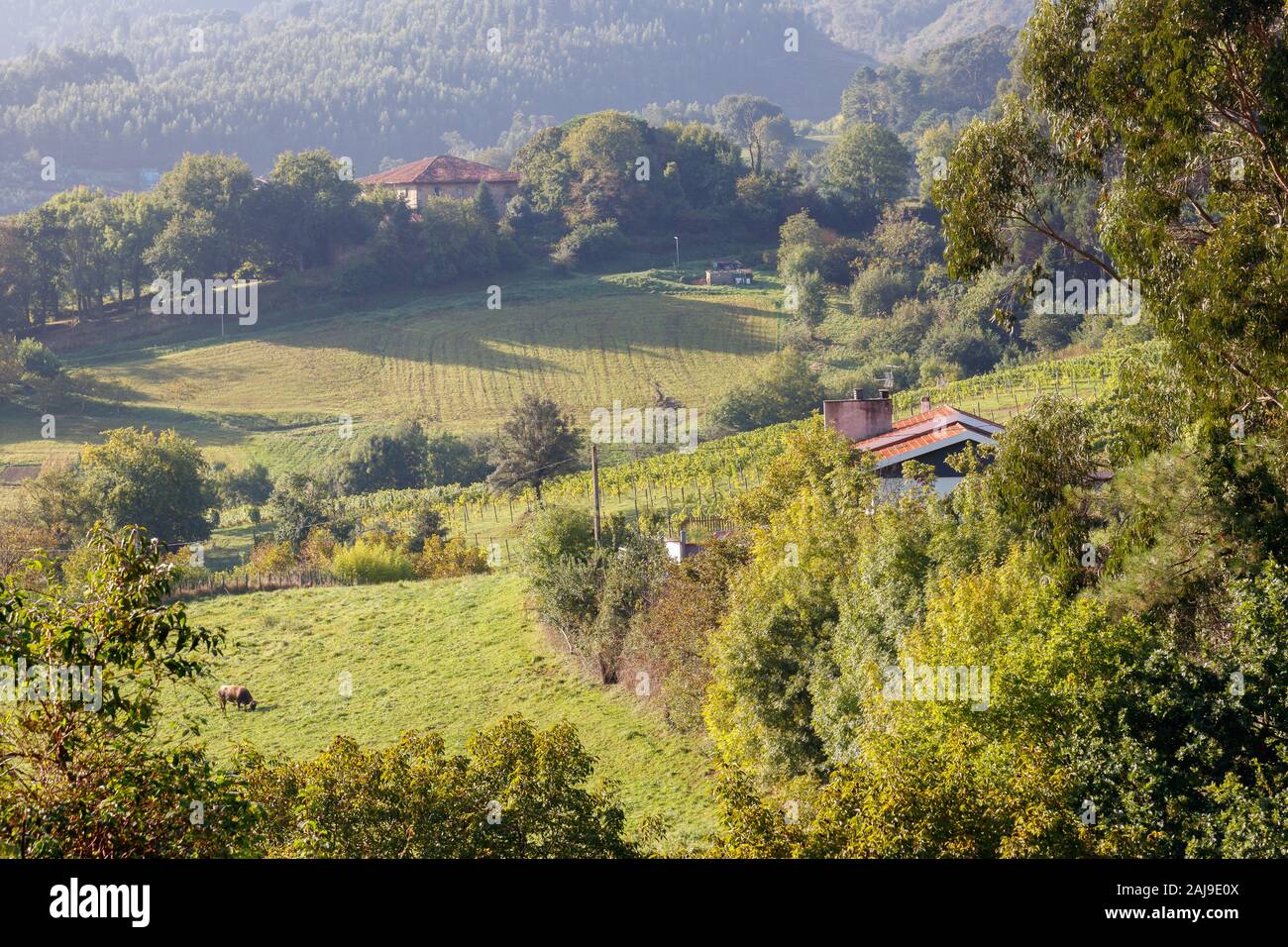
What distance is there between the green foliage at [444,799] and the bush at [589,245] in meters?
104

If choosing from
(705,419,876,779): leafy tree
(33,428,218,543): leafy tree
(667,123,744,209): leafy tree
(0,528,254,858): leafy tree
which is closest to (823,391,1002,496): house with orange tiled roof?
(705,419,876,779): leafy tree

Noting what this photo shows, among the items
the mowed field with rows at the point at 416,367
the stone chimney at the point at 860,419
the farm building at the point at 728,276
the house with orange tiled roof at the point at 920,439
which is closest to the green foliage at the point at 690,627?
the house with orange tiled roof at the point at 920,439

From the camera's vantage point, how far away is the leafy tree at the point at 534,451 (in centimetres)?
6247

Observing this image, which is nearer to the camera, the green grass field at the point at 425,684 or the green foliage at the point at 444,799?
the green foliage at the point at 444,799

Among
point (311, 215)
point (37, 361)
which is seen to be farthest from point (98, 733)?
point (311, 215)

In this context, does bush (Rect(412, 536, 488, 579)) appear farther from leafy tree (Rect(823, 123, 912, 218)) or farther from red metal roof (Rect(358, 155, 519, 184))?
red metal roof (Rect(358, 155, 519, 184))

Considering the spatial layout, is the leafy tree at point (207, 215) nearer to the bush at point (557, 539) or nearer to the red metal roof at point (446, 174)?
the red metal roof at point (446, 174)

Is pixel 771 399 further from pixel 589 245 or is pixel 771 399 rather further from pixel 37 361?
pixel 37 361

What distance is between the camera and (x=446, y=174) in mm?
139750

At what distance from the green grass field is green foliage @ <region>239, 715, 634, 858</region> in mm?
10665

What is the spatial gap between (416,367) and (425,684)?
59.0m

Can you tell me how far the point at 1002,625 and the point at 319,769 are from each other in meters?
10.5
